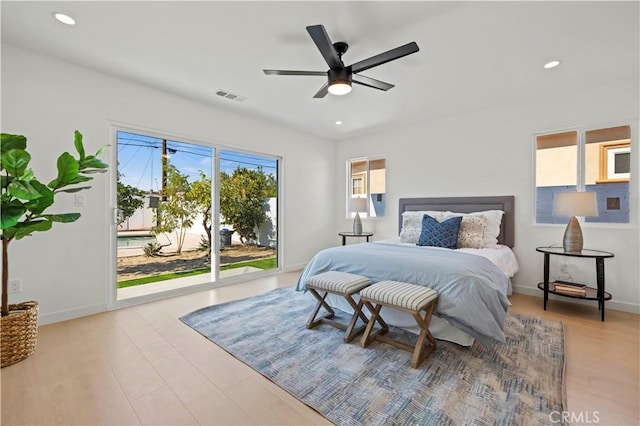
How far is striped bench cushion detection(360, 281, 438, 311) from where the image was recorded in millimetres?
1989

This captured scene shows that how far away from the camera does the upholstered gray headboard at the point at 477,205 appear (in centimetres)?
378

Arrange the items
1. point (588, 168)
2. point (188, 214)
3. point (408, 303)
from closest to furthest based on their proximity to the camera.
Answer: point (408, 303)
point (588, 168)
point (188, 214)

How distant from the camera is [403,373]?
1918mm

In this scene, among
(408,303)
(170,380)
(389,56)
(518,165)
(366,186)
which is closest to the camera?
(170,380)

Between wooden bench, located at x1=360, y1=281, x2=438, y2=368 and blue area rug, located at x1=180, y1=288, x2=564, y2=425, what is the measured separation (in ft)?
0.20

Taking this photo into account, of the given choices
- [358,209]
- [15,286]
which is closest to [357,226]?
[358,209]

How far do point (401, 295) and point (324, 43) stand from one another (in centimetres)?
186

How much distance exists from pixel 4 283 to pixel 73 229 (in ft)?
2.75

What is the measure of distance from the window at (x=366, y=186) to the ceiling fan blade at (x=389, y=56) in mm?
3056

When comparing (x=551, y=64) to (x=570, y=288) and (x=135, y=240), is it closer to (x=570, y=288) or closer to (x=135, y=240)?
(x=570, y=288)

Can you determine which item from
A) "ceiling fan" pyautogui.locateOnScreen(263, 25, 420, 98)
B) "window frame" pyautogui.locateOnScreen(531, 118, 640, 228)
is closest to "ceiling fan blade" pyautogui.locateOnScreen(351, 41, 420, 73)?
"ceiling fan" pyautogui.locateOnScreen(263, 25, 420, 98)

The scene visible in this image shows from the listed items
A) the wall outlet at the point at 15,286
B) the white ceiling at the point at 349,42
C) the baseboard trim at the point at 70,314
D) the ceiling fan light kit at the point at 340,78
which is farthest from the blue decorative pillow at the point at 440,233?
the wall outlet at the point at 15,286

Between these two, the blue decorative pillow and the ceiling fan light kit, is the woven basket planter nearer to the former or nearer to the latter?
the ceiling fan light kit

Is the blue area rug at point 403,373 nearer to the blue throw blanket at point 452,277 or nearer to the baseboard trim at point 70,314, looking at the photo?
the blue throw blanket at point 452,277
